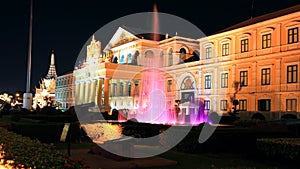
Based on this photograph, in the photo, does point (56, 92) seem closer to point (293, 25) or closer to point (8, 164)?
point (293, 25)

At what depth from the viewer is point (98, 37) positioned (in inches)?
2889

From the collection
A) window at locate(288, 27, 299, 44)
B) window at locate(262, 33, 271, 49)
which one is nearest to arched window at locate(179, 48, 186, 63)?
window at locate(262, 33, 271, 49)

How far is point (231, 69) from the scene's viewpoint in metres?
41.1

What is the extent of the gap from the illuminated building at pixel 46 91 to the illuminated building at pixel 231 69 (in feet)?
51.9

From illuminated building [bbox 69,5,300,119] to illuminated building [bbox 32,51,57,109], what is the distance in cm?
1581

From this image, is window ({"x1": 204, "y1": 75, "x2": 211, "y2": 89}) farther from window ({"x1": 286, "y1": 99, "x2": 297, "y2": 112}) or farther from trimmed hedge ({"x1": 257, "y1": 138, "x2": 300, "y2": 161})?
trimmed hedge ({"x1": 257, "y1": 138, "x2": 300, "y2": 161})

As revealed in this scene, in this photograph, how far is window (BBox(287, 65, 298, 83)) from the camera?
108 ft

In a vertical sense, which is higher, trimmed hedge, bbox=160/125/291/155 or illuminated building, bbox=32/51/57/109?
illuminated building, bbox=32/51/57/109

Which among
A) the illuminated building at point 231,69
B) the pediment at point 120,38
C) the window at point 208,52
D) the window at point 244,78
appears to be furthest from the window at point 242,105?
the pediment at point 120,38

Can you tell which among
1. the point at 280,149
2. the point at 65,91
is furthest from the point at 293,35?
the point at 65,91

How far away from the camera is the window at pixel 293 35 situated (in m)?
33.1

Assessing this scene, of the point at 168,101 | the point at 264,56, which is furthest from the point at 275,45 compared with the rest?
the point at 168,101

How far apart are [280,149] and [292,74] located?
2307 cm

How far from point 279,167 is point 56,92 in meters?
94.7
